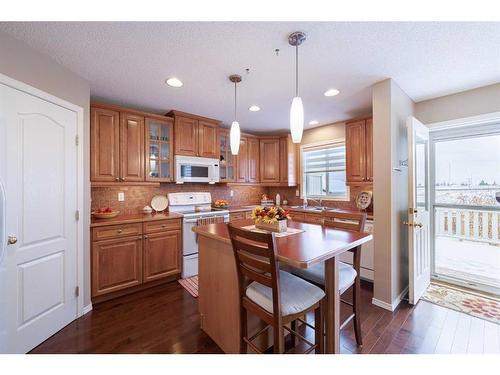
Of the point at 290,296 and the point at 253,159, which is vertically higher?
the point at 253,159

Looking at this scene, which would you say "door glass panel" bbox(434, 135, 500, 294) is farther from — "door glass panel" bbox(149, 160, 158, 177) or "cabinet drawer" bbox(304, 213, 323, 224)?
"door glass panel" bbox(149, 160, 158, 177)

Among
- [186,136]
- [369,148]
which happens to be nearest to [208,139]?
[186,136]

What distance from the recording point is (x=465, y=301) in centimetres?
234

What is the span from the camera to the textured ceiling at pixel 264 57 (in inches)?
58.0

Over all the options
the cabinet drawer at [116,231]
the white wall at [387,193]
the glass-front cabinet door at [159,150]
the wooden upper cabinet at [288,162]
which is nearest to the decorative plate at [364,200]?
the white wall at [387,193]

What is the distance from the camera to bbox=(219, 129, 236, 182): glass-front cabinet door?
383 centimetres

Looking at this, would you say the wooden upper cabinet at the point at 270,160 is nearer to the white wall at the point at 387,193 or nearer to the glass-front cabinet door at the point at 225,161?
the glass-front cabinet door at the point at 225,161

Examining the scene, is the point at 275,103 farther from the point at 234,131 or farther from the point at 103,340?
the point at 103,340

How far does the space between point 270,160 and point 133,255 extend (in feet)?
9.47

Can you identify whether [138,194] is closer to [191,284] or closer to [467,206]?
[191,284]

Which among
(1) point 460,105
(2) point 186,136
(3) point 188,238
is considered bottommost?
(3) point 188,238

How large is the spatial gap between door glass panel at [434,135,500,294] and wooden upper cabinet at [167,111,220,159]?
3307 mm

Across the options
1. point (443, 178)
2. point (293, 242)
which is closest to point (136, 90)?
point (293, 242)
